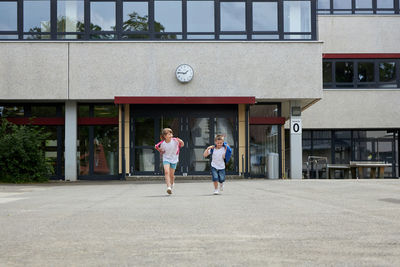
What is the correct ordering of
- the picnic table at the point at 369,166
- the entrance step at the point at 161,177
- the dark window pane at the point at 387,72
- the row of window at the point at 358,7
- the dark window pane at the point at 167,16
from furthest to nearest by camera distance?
the row of window at the point at 358,7 < the dark window pane at the point at 387,72 < the picnic table at the point at 369,166 < the dark window pane at the point at 167,16 < the entrance step at the point at 161,177

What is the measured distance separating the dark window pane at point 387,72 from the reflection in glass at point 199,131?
40.5ft

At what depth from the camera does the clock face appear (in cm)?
2317

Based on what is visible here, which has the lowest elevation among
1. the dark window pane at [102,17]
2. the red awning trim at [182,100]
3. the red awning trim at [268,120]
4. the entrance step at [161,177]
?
the entrance step at [161,177]

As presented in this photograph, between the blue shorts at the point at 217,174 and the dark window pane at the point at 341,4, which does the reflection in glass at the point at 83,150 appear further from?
the dark window pane at the point at 341,4

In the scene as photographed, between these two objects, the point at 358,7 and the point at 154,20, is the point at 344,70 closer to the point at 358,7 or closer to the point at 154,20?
the point at 358,7

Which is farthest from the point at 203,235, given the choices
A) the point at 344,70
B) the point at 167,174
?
the point at 344,70

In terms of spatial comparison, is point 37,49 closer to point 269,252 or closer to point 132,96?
point 132,96

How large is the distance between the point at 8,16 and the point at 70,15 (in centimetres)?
248

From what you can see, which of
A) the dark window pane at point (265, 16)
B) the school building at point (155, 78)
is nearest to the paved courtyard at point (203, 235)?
the school building at point (155, 78)

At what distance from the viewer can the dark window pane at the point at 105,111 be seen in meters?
24.8

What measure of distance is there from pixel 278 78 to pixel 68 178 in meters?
9.33

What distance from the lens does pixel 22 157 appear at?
21766mm

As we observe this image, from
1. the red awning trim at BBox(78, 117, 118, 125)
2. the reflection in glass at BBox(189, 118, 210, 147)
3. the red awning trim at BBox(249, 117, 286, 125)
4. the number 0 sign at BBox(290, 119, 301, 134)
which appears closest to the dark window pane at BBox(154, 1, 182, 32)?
the reflection in glass at BBox(189, 118, 210, 147)

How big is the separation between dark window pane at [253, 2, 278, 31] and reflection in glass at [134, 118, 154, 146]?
5786mm
